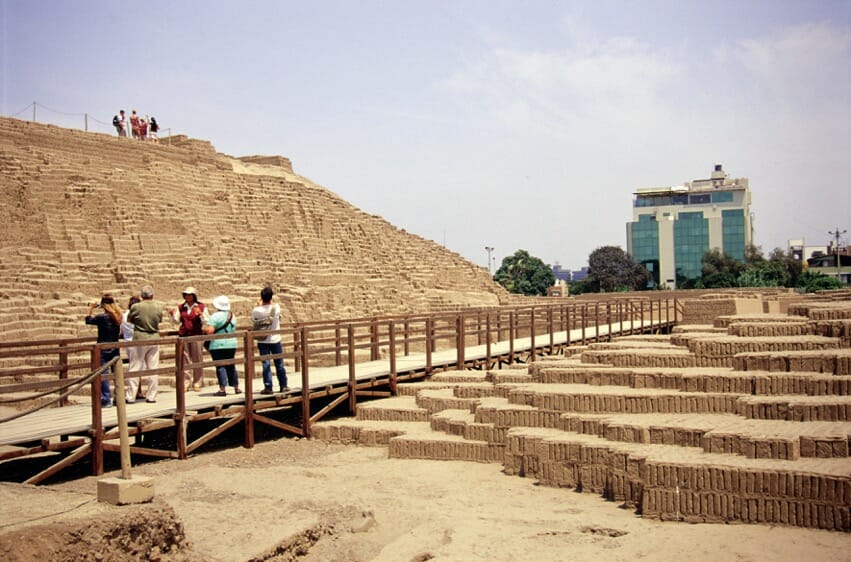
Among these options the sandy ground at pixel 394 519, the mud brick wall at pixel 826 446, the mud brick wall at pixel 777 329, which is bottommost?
the sandy ground at pixel 394 519

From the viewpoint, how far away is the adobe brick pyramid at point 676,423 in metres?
7.95

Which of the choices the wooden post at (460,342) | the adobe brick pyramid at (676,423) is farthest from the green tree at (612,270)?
the adobe brick pyramid at (676,423)

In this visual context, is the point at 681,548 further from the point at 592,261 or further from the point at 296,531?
the point at 592,261

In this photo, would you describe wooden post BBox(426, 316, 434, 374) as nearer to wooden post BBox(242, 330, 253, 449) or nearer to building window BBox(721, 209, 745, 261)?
wooden post BBox(242, 330, 253, 449)

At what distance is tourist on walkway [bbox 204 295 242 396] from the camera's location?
12172mm

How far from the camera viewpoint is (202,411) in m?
11.7

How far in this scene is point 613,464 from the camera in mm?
9203

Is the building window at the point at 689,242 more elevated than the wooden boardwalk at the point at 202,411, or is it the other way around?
the building window at the point at 689,242

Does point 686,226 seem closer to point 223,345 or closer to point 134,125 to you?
point 134,125

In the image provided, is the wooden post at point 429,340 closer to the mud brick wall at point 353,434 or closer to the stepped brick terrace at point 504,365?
the stepped brick terrace at point 504,365

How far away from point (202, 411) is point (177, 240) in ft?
56.0

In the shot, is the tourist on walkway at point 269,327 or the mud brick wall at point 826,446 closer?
the mud brick wall at point 826,446

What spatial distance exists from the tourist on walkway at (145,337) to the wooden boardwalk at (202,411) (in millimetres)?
187

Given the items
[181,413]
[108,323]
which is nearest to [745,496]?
[181,413]
